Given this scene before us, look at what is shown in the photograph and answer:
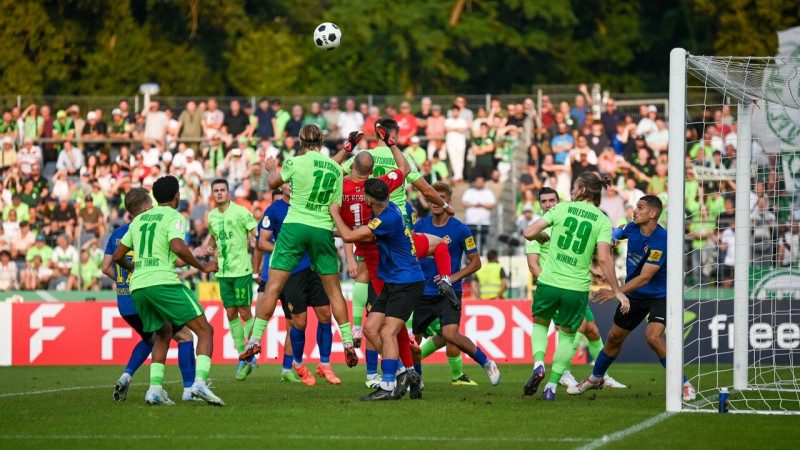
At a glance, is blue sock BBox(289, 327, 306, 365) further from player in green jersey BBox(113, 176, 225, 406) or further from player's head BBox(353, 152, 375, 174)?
player in green jersey BBox(113, 176, 225, 406)

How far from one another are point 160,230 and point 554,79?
1352 inches

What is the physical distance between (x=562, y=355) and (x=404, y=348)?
5.57 feet

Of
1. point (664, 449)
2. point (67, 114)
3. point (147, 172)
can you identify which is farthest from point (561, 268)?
point (67, 114)

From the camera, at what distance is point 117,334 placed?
21688 millimetres

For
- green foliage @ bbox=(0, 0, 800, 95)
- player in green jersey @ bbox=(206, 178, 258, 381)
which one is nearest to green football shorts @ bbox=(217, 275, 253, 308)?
player in green jersey @ bbox=(206, 178, 258, 381)

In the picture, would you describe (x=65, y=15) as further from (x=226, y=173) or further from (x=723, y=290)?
(x=723, y=290)

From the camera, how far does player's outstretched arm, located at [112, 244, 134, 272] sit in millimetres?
11445

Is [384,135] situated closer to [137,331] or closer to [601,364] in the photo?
[137,331]

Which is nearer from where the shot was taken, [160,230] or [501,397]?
[160,230]

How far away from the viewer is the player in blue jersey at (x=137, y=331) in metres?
11.4

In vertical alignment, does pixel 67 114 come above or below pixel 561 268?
above

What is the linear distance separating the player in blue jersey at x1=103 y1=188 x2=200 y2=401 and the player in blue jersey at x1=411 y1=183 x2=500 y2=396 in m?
2.92

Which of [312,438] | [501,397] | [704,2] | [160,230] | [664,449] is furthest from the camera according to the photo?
[704,2]

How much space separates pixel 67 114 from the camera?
96.9 feet
